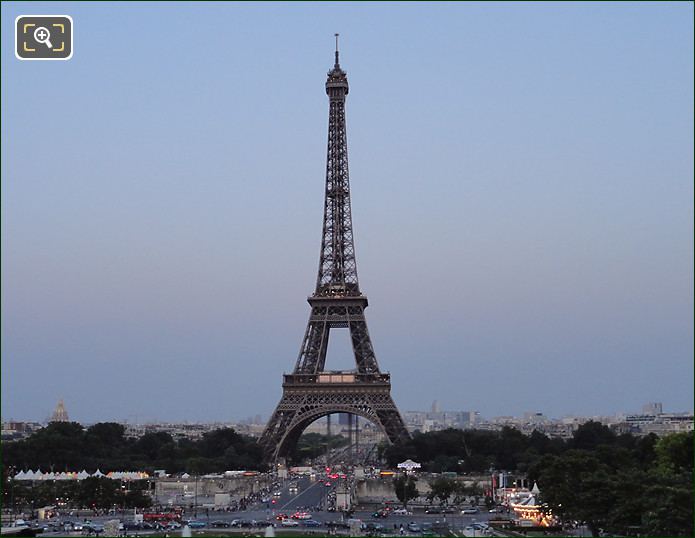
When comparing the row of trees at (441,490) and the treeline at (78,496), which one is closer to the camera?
the treeline at (78,496)

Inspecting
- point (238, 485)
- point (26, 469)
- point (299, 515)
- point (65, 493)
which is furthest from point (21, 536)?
point (26, 469)

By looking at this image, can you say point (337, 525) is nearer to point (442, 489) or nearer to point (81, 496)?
point (442, 489)

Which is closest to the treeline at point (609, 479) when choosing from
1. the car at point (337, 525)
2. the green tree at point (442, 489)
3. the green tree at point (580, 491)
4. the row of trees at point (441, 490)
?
the green tree at point (580, 491)

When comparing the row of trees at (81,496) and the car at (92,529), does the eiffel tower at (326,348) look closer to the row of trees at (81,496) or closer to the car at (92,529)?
the row of trees at (81,496)

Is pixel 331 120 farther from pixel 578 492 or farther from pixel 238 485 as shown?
pixel 578 492

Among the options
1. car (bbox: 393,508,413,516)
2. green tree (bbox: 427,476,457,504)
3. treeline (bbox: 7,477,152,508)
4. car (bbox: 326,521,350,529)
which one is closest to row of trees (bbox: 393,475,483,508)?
green tree (bbox: 427,476,457,504)

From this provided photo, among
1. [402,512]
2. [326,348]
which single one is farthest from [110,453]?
[402,512]

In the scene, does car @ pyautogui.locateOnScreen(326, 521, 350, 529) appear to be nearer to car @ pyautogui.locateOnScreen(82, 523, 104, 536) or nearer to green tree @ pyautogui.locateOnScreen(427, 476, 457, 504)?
car @ pyautogui.locateOnScreen(82, 523, 104, 536)
